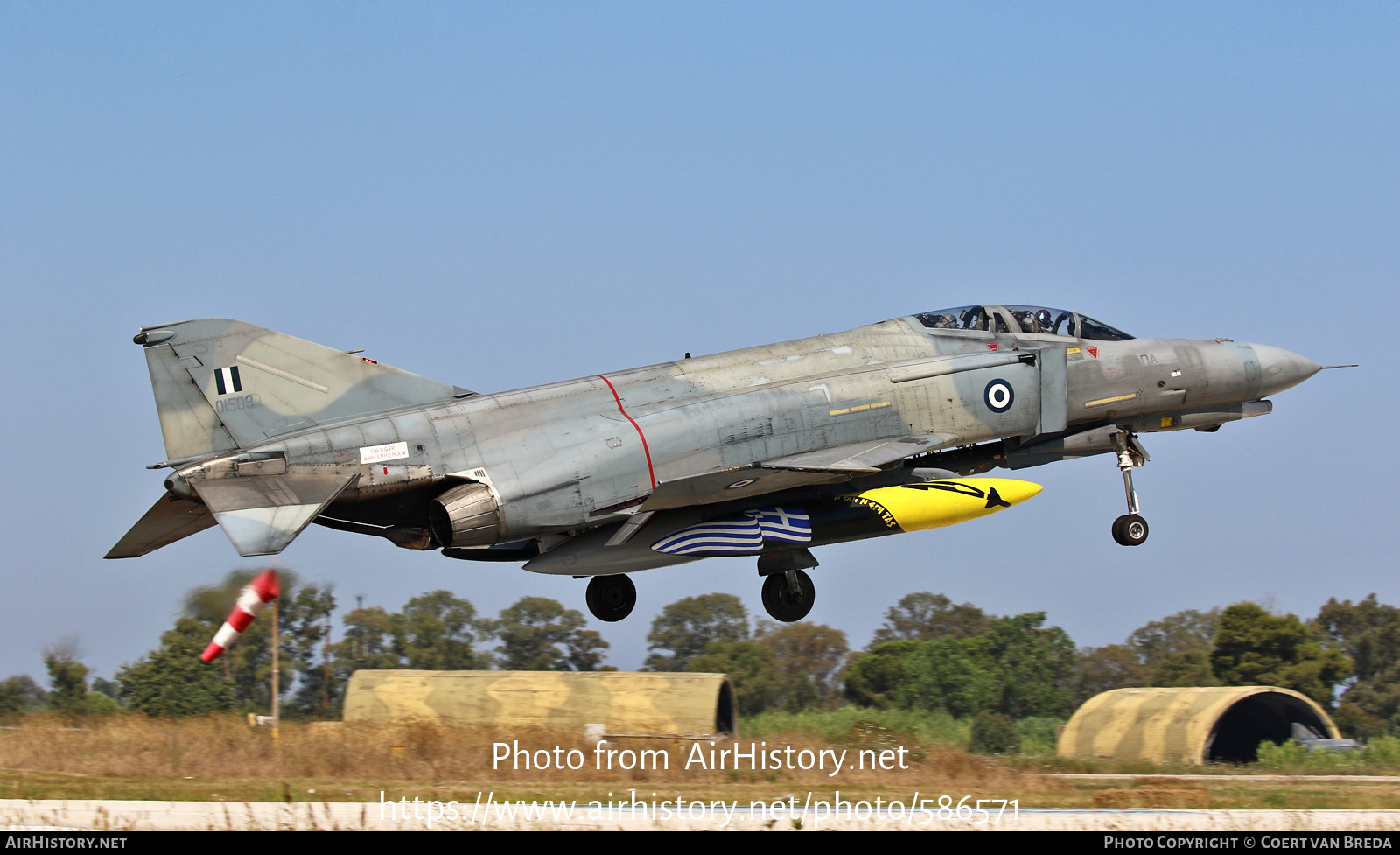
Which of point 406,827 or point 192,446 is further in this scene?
point 192,446

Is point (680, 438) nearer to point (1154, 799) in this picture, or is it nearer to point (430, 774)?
point (430, 774)

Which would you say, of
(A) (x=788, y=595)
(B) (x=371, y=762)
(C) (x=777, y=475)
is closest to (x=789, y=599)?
(A) (x=788, y=595)

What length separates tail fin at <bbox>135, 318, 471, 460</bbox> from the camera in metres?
14.4

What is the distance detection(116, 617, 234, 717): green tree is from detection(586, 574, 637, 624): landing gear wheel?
30.9 ft

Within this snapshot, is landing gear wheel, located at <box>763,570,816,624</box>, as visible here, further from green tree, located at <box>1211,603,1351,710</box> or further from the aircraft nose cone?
green tree, located at <box>1211,603,1351,710</box>

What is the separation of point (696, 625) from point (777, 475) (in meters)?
25.3

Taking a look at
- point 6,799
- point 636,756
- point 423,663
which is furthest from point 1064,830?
point 423,663

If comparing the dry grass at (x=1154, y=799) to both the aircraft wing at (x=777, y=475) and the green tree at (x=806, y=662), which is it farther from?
the green tree at (x=806, y=662)

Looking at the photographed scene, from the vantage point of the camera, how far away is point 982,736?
2611cm

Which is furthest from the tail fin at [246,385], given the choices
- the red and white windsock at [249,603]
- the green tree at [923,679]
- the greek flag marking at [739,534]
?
the green tree at [923,679]

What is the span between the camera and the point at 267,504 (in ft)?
43.7

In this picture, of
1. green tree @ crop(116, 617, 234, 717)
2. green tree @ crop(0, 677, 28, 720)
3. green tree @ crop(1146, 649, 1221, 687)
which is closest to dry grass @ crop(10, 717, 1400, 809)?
green tree @ crop(116, 617, 234, 717)

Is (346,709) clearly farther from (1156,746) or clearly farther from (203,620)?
(1156,746)
